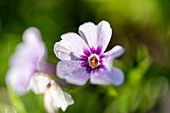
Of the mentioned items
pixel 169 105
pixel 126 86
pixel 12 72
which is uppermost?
pixel 12 72

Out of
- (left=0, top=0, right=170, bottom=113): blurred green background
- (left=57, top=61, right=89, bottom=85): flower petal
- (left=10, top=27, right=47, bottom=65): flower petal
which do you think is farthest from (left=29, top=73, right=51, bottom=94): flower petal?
(left=0, top=0, right=170, bottom=113): blurred green background

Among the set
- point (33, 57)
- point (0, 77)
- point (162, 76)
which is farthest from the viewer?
point (0, 77)

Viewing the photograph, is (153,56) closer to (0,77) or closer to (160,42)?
(160,42)

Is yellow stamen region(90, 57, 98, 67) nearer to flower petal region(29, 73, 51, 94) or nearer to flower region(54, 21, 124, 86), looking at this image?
flower region(54, 21, 124, 86)

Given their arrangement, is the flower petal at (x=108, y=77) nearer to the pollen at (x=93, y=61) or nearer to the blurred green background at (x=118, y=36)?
the pollen at (x=93, y=61)

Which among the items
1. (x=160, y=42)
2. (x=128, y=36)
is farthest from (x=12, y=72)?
(x=160, y=42)

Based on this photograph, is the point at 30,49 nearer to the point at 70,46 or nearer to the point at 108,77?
the point at 70,46

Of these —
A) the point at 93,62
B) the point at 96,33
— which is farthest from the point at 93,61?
the point at 96,33
